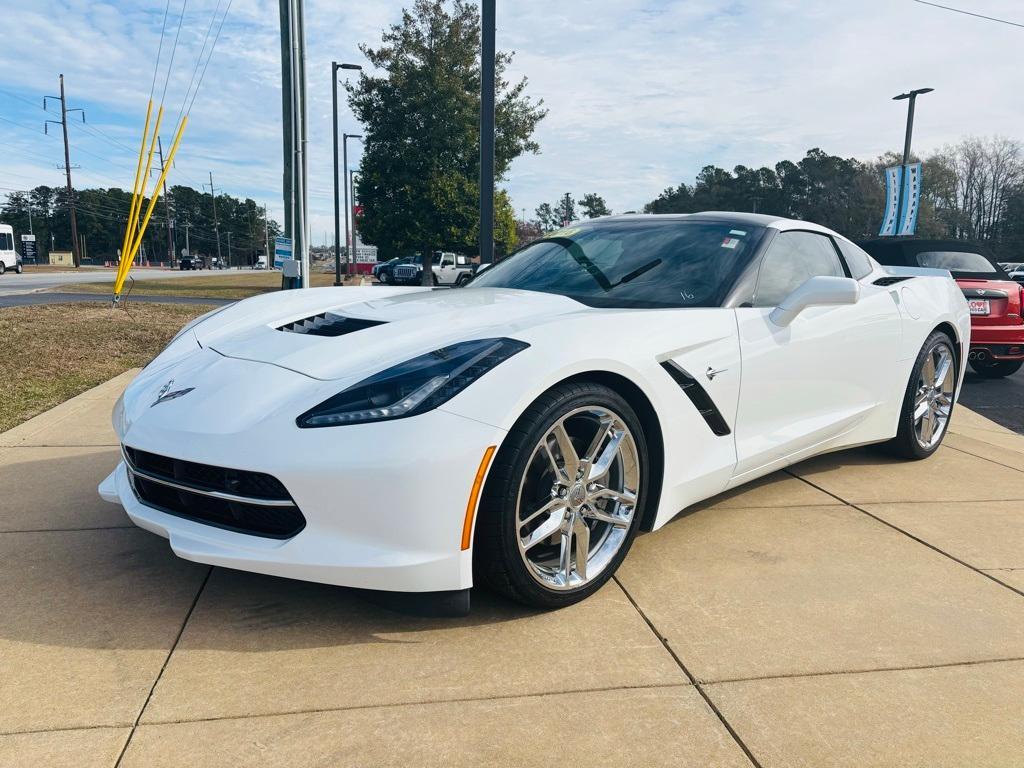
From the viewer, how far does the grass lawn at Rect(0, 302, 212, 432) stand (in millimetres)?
6082

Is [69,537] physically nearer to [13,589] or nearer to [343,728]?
[13,589]

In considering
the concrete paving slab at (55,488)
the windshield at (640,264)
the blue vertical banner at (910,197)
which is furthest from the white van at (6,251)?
the windshield at (640,264)

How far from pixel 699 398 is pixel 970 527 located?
1.64m

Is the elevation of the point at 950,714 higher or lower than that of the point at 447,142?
lower

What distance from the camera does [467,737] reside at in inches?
74.8

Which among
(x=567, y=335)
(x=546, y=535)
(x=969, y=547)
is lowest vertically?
(x=969, y=547)

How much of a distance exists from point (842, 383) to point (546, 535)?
1.99 metres

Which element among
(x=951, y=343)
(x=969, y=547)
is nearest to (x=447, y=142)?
(x=951, y=343)

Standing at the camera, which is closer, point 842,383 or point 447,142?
point 842,383

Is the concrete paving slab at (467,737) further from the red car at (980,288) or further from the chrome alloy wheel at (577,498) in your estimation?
the red car at (980,288)

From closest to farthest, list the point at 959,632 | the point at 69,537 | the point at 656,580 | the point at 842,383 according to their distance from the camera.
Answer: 1. the point at 959,632
2. the point at 656,580
3. the point at 69,537
4. the point at 842,383

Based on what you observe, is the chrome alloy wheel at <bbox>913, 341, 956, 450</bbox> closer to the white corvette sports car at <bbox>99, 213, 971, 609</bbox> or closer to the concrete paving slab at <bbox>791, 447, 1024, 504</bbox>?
the concrete paving slab at <bbox>791, 447, 1024, 504</bbox>

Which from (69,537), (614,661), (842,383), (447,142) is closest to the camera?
(614,661)

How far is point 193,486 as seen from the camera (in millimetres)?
2355
